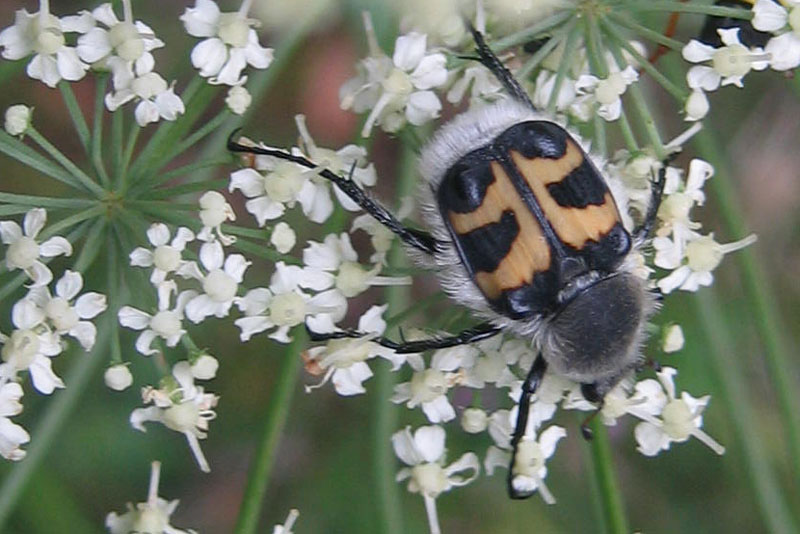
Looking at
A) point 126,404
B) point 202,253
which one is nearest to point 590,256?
point 202,253

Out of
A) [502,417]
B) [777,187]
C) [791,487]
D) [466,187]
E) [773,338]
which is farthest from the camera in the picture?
[777,187]

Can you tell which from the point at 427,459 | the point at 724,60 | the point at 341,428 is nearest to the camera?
the point at 724,60

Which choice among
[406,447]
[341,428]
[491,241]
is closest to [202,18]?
[491,241]

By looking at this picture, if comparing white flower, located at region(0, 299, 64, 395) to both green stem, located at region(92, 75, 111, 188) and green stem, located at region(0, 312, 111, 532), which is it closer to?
green stem, located at region(0, 312, 111, 532)

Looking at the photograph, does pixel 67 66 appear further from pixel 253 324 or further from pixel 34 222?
pixel 253 324

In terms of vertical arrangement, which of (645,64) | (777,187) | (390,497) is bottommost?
(390,497)

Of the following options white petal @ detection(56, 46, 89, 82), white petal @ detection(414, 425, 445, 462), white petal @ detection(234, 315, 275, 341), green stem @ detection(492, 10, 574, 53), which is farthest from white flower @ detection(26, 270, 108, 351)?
green stem @ detection(492, 10, 574, 53)

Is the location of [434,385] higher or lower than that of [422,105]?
lower

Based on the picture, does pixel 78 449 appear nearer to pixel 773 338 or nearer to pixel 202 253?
pixel 202 253
